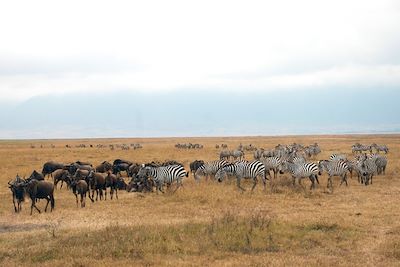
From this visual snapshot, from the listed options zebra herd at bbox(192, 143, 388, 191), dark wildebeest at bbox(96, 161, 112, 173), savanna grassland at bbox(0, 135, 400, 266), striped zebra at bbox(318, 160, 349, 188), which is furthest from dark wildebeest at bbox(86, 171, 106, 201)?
striped zebra at bbox(318, 160, 349, 188)

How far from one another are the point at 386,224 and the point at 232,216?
5403 mm

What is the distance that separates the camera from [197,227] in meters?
15.1

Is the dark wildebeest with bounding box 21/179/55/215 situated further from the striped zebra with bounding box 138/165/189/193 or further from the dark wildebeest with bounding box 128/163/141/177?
the dark wildebeest with bounding box 128/163/141/177

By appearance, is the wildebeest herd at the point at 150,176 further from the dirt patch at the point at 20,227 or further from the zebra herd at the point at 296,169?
the dirt patch at the point at 20,227

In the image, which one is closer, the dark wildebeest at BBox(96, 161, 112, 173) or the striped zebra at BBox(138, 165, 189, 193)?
the striped zebra at BBox(138, 165, 189, 193)

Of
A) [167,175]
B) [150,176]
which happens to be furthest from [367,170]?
[150,176]

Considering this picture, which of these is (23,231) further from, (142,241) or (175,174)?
(175,174)

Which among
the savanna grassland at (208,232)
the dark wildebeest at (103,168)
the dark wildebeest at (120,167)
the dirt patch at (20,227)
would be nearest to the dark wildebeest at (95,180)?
the savanna grassland at (208,232)

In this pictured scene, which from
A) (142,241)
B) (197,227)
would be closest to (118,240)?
(142,241)

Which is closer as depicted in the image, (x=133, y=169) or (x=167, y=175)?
(x=167, y=175)

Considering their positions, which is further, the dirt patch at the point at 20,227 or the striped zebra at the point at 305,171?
the striped zebra at the point at 305,171

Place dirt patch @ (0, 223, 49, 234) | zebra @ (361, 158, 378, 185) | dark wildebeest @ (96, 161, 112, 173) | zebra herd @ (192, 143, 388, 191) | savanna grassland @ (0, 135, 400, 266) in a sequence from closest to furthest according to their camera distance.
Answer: savanna grassland @ (0, 135, 400, 266), dirt patch @ (0, 223, 49, 234), zebra herd @ (192, 143, 388, 191), zebra @ (361, 158, 378, 185), dark wildebeest @ (96, 161, 112, 173)

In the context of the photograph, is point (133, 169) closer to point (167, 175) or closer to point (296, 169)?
point (167, 175)

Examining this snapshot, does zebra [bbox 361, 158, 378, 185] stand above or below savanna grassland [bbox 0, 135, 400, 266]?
above
